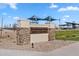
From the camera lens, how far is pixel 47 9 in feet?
7.96

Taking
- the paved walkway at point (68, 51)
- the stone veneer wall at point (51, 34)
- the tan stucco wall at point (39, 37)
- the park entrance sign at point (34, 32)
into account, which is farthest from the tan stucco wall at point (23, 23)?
the paved walkway at point (68, 51)

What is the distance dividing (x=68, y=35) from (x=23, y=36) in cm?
59

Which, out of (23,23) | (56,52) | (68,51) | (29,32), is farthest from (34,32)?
(68,51)

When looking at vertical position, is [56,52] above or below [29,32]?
below

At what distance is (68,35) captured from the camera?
2.46 m

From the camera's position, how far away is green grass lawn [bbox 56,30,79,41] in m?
2.44

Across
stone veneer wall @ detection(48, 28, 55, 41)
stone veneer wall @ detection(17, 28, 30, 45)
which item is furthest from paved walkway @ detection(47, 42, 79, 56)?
stone veneer wall @ detection(17, 28, 30, 45)

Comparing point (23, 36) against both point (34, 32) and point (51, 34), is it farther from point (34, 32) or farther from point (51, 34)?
point (51, 34)

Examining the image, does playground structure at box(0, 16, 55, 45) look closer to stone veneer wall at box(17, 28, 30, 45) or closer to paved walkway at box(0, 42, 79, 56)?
stone veneer wall at box(17, 28, 30, 45)

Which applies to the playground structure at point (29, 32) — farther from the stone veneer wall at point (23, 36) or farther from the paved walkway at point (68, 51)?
the paved walkway at point (68, 51)

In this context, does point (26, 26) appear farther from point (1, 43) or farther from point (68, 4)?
point (68, 4)

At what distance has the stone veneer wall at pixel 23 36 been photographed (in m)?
2.47

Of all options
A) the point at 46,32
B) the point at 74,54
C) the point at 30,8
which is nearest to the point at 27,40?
the point at 46,32

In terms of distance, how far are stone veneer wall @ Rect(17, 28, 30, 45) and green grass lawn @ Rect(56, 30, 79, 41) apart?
40 cm
